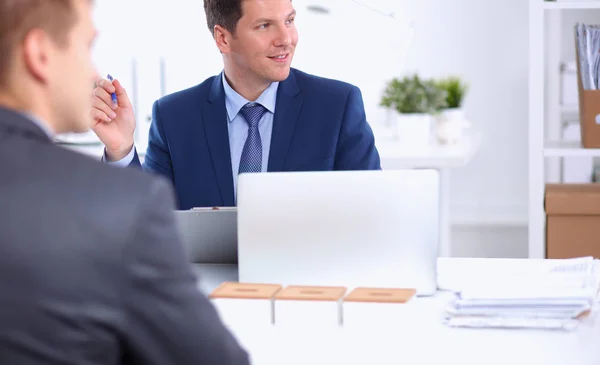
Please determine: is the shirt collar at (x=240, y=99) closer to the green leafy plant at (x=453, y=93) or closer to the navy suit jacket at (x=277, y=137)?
the navy suit jacket at (x=277, y=137)

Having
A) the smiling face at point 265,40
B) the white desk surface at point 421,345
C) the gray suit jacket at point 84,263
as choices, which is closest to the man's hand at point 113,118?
the smiling face at point 265,40

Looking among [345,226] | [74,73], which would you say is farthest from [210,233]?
[74,73]

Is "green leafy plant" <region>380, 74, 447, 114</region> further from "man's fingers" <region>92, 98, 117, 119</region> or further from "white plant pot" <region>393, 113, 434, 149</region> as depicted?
"man's fingers" <region>92, 98, 117, 119</region>

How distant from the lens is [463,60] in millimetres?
4883

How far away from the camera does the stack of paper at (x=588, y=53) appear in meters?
3.04

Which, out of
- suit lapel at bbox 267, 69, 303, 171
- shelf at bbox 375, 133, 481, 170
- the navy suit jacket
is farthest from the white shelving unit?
suit lapel at bbox 267, 69, 303, 171

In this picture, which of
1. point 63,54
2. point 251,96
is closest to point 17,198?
point 63,54

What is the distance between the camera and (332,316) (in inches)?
63.5

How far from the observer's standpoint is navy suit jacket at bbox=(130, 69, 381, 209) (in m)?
2.46

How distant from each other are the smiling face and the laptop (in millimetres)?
739

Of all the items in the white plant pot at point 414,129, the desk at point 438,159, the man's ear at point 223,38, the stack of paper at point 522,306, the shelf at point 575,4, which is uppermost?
the shelf at point 575,4

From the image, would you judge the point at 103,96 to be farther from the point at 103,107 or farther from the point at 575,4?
the point at 575,4

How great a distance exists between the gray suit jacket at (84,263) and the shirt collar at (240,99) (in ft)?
5.25

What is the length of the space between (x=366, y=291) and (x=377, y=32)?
3403 millimetres
